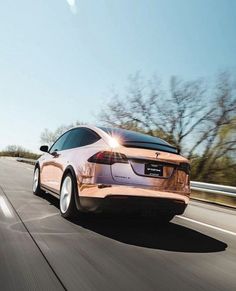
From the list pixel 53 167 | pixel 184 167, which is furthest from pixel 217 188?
pixel 184 167

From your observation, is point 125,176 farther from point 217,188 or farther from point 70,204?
point 217,188

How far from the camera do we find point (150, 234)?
589 cm

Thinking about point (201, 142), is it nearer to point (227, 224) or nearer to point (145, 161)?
point (227, 224)

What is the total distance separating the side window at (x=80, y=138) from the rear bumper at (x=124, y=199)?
3.27ft

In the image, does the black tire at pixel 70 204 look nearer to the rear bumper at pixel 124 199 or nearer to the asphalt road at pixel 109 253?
the asphalt road at pixel 109 253

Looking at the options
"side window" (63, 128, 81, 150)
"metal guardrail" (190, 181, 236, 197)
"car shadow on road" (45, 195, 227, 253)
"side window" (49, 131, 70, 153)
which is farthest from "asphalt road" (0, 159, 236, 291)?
"metal guardrail" (190, 181, 236, 197)

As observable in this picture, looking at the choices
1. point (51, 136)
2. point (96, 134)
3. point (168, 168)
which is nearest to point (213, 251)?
point (168, 168)

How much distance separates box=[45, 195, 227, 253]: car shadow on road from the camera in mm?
5289

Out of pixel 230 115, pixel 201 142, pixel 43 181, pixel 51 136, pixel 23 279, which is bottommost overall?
pixel 23 279

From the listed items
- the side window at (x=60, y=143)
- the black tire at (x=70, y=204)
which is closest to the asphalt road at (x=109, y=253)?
the black tire at (x=70, y=204)

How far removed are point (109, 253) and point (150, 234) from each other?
139 centimetres

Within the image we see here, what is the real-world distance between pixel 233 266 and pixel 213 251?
69 cm

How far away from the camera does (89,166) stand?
19.7ft

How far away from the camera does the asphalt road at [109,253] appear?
3.59 meters
